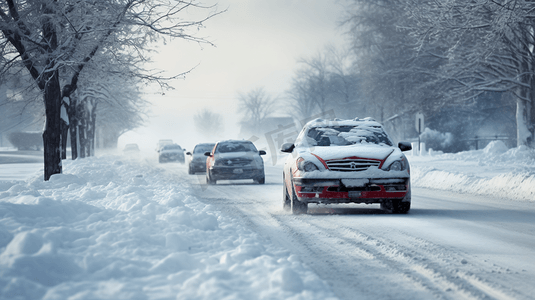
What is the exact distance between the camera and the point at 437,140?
144 ft

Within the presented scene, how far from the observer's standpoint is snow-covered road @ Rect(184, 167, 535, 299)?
15.3 ft

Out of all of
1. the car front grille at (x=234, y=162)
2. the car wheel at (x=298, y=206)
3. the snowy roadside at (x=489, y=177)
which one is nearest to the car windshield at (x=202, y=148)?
the car front grille at (x=234, y=162)

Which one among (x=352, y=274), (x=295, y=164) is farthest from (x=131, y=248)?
(x=295, y=164)

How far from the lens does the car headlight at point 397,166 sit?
9.41m

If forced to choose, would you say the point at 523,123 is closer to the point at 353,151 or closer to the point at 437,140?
the point at 437,140

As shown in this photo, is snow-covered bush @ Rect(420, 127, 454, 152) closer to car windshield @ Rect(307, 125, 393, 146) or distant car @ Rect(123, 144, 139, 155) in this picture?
car windshield @ Rect(307, 125, 393, 146)

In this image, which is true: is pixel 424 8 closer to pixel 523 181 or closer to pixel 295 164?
pixel 523 181

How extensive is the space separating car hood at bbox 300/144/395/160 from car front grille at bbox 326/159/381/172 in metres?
0.08

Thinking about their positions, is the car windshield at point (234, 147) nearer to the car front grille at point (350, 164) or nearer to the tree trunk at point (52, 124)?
the tree trunk at point (52, 124)

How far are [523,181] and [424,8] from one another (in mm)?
6810

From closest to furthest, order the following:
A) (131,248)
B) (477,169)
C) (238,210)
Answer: (131,248), (238,210), (477,169)

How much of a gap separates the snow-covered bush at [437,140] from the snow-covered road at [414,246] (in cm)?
3261

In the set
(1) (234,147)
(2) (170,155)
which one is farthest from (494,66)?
(2) (170,155)

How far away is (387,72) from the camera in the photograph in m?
32.4
